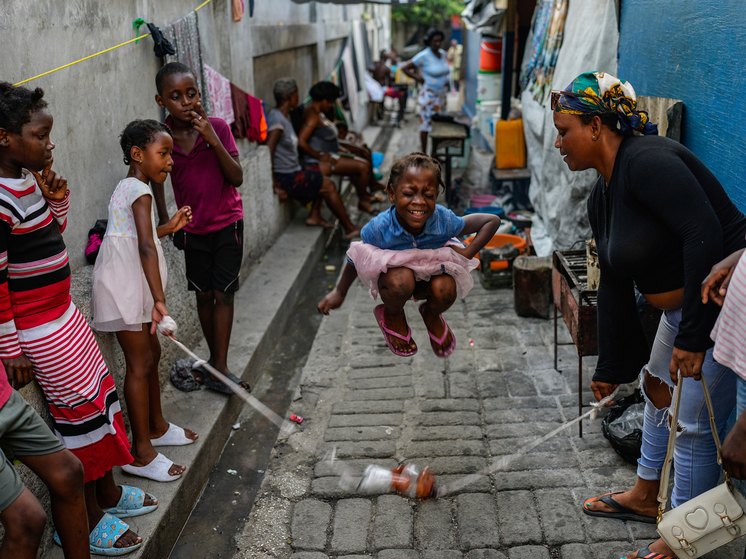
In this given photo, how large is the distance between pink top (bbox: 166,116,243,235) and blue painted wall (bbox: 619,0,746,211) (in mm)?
2896

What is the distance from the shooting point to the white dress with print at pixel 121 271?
10.9ft

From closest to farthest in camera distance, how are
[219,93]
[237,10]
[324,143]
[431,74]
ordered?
[219,93], [237,10], [324,143], [431,74]

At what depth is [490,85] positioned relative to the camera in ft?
39.6

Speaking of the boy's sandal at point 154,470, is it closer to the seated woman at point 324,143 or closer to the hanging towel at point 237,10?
the hanging towel at point 237,10

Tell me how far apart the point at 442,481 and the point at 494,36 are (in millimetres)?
10194

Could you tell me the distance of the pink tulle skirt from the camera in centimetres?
330

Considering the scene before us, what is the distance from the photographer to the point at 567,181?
245 inches

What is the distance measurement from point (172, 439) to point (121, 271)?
1.13 m

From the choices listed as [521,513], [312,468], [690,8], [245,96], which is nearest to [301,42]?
[245,96]

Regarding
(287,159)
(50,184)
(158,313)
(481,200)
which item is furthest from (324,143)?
(50,184)

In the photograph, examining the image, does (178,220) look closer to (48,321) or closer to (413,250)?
(48,321)

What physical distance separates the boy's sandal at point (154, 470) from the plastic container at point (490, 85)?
10164mm

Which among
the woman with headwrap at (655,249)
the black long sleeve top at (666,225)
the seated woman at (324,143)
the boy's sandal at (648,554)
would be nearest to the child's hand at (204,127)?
the woman with headwrap at (655,249)

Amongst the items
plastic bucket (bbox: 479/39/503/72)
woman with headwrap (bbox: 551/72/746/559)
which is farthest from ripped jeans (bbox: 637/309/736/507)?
plastic bucket (bbox: 479/39/503/72)
